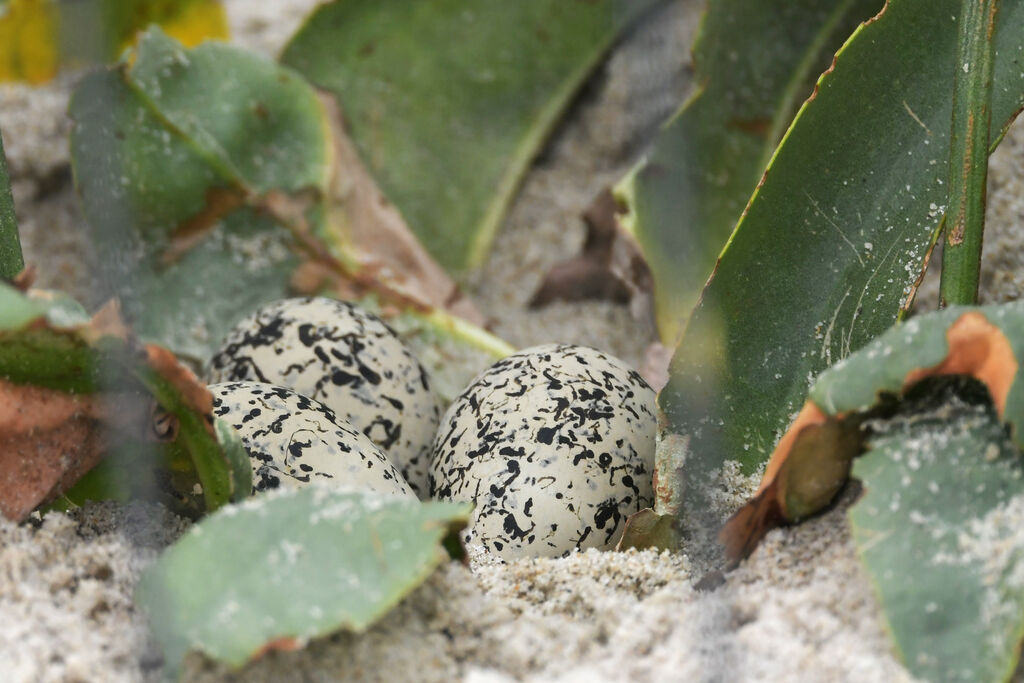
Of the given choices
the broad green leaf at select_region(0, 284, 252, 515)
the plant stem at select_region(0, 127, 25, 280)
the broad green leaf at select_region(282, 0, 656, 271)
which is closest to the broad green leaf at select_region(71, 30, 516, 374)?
the broad green leaf at select_region(282, 0, 656, 271)

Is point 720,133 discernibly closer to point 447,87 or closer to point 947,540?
point 447,87

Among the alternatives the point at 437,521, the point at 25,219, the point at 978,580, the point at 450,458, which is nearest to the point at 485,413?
the point at 450,458

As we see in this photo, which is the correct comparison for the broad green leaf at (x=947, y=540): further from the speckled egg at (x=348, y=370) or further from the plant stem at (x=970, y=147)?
the speckled egg at (x=348, y=370)

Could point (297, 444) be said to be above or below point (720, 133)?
below

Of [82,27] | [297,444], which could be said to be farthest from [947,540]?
[82,27]

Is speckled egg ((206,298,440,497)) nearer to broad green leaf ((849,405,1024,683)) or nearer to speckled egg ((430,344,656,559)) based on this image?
speckled egg ((430,344,656,559))
